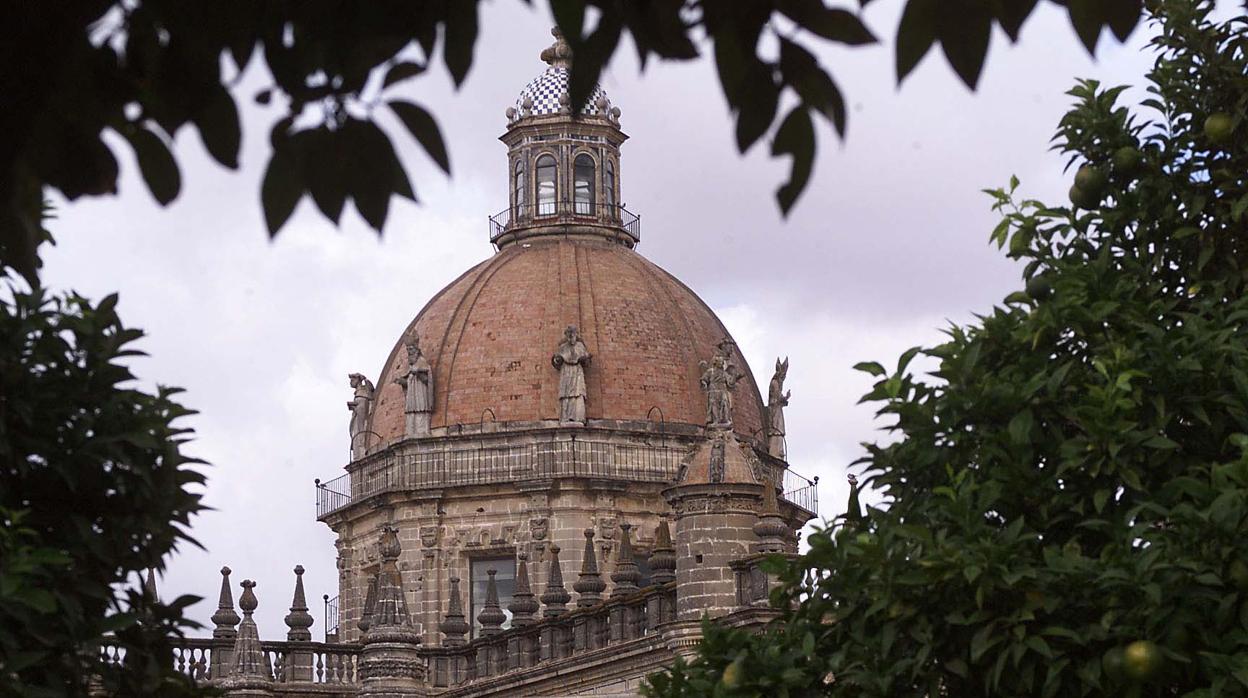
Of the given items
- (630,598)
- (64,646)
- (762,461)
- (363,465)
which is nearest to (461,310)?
(363,465)

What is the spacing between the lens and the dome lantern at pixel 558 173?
53531 mm

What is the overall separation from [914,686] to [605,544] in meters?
37.5

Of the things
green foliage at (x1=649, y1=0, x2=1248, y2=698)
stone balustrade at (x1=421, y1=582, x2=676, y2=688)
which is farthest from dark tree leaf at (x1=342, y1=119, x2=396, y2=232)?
stone balustrade at (x1=421, y1=582, x2=676, y2=688)

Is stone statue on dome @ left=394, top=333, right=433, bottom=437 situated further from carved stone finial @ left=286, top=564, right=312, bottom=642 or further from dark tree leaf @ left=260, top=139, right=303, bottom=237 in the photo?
dark tree leaf @ left=260, top=139, right=303, bottom=237

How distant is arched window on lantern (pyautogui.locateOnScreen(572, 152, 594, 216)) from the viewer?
5388cm

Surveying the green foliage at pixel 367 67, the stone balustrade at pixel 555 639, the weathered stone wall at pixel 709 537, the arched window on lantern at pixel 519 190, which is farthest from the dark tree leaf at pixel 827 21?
the arched window on lantern at pixel 519 190

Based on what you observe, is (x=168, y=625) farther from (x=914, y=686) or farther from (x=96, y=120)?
(x=96, y=120)

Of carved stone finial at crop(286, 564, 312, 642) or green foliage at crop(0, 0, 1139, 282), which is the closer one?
green foliage at crop(0, 0, 1139, 282)

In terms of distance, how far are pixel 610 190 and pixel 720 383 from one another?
9.24 metres

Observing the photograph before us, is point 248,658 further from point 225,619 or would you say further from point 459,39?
point 459,39

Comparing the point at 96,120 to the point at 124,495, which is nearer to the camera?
the point at 96,120

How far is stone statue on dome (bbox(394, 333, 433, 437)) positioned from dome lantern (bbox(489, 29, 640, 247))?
489 centimetres

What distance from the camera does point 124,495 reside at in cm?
1020

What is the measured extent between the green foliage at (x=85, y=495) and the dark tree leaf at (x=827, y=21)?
5.56m
